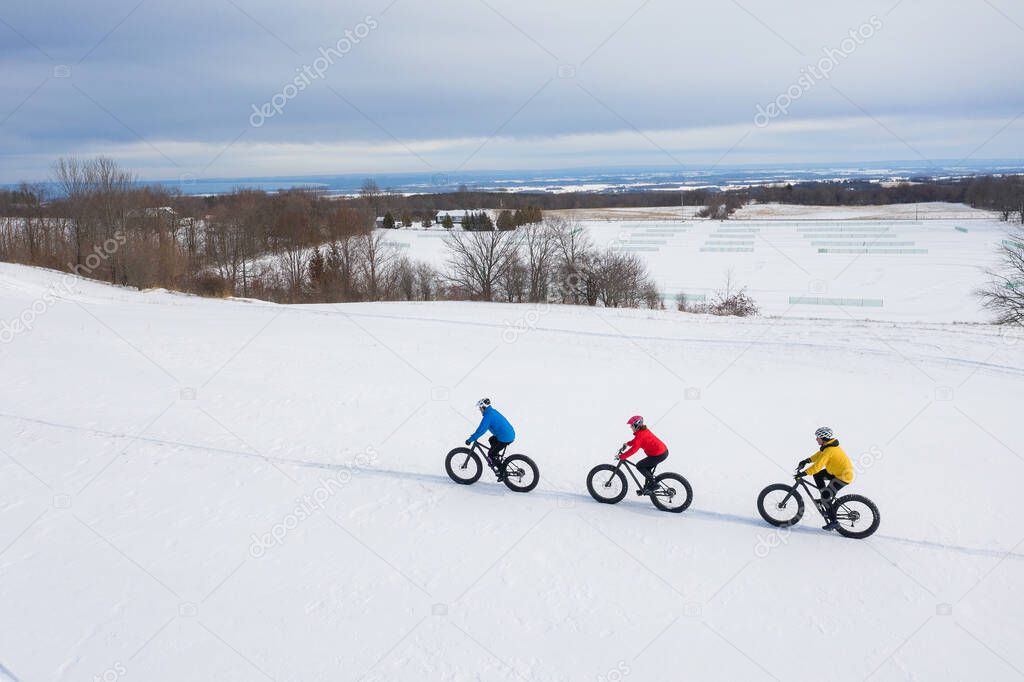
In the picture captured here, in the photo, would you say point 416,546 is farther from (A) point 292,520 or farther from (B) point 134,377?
(B) point 134,377

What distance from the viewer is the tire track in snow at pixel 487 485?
408 inches

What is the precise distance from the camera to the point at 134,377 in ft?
64.4

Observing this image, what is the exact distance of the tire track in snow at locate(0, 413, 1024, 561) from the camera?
10.4 meters

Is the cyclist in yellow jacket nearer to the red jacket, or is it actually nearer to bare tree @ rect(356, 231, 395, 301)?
the red jacket

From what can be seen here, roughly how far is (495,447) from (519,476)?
800 mm

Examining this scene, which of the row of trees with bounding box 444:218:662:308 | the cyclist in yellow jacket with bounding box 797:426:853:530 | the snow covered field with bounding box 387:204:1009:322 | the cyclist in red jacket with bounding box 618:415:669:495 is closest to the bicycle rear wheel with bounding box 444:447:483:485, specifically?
the cyclist in red jacket with bounding box 618:415:669:495

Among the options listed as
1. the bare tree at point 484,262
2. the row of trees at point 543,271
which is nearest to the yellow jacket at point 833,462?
the row of trees at point 543,271

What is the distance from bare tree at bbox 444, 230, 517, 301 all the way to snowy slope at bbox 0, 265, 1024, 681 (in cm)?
3309

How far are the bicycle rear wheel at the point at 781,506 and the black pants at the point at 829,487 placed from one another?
14.9 inches

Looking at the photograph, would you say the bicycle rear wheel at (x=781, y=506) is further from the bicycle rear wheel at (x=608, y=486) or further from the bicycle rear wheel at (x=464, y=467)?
the bicycle rear wheel at (x=464, y=467)

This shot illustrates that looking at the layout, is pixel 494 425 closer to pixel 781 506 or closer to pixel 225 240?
pixel 781 506

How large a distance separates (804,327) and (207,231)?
67869mm

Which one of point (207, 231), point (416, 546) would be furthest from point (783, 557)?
point (207, 231)

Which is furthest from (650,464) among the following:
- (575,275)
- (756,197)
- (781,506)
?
(756,197)
